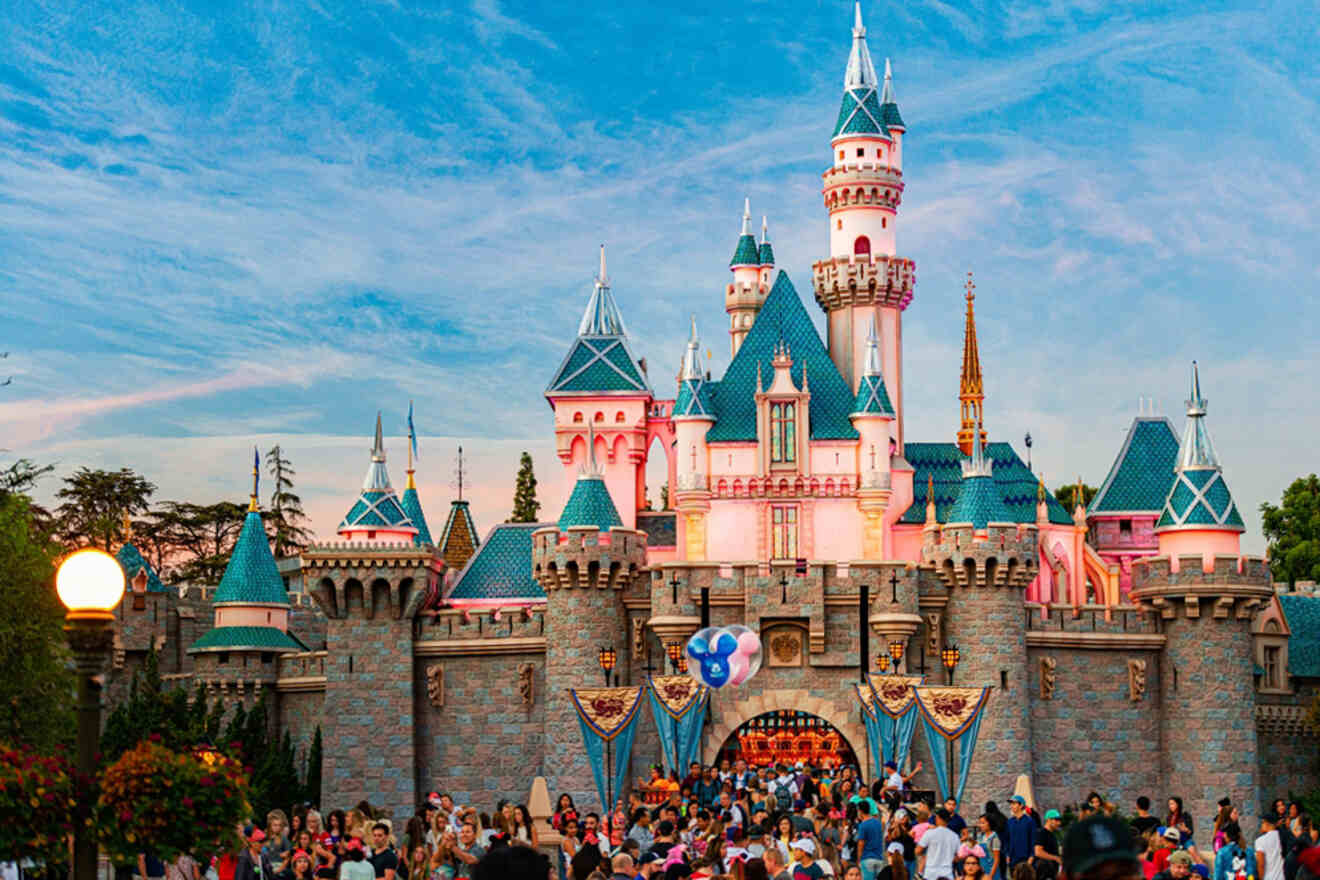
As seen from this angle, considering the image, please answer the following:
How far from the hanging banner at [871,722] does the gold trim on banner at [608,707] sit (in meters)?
4.03

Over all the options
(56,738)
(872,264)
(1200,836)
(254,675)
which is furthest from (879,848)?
(872,264)

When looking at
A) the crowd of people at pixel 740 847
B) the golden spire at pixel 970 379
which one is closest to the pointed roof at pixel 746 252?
the golden spire at pixel 970 379

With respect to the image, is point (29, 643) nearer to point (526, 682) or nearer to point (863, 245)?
point (526, 682)

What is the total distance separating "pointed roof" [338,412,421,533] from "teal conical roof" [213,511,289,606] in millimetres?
1757

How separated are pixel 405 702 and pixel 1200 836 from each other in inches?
612

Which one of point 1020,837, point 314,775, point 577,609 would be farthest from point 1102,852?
point 314,775

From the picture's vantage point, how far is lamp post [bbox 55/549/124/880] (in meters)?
11.0

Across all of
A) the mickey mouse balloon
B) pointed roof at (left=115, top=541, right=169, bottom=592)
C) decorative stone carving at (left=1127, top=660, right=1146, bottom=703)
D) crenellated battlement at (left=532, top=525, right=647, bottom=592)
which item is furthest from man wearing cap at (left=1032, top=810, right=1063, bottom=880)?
pointed roof at (left=115, top=541, right=169, bottom=592)

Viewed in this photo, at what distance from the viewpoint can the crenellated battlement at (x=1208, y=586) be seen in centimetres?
3994

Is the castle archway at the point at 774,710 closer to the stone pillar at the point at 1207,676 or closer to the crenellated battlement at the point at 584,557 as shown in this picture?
the crenellated battlement at the point at 584,557

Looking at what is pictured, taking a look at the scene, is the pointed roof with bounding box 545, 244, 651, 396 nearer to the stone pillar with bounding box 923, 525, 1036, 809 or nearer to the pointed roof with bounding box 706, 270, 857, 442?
the pointed roof with bounding box 706, 270, 857, 442

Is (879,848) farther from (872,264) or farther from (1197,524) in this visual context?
(872,264)

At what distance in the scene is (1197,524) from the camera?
40781mm

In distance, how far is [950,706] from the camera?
35.9 m
